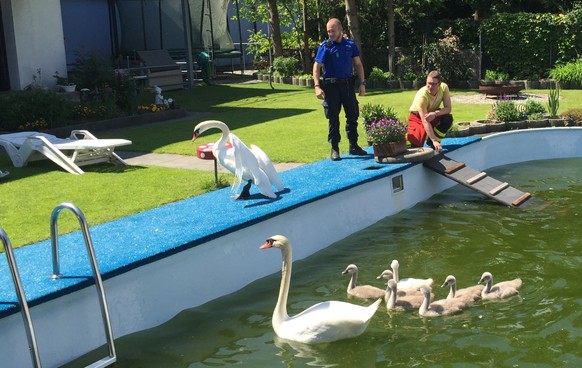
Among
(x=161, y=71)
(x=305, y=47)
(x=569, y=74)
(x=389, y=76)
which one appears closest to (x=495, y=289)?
(x=569, y=74)

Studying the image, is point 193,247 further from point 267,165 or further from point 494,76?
point 494,76

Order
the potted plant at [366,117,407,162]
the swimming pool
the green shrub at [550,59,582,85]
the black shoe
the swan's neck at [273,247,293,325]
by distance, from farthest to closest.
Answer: the green shrub at [550,59,582,85], the black shoe, the potted plant at [366,117,407,162], the swan's neck at [273,247,293,325], the swimming pool

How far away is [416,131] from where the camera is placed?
12750 millimetres

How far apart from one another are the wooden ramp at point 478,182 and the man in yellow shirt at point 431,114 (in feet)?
0.88

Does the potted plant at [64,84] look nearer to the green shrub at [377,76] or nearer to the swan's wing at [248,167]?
the green shrub at [377,76]

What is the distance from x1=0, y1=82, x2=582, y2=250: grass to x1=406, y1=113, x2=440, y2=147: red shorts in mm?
1528

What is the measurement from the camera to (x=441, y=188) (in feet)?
42.3

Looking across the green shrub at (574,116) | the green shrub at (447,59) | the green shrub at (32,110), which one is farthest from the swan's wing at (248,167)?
the green shrub at (447,59)

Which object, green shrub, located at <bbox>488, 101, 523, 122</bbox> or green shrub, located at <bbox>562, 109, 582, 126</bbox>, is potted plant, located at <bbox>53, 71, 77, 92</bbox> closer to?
green shrub, located at <bbox>488, 101, 523, 122</bbox>

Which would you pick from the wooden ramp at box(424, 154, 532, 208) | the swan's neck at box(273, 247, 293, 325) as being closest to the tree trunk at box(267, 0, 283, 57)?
the wooden ramp at box(424, 154, 532, 208)

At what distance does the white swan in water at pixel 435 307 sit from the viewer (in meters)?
7.65

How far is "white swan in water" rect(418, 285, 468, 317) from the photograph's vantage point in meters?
7.65

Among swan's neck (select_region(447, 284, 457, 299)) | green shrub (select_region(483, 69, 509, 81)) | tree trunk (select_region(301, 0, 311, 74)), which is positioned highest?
tree trunk (select_region(301, 0, 311, 74))

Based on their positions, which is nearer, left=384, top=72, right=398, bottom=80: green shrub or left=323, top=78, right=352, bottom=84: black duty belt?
left=323, top=78, right=352, bottom=84: black duty belt
